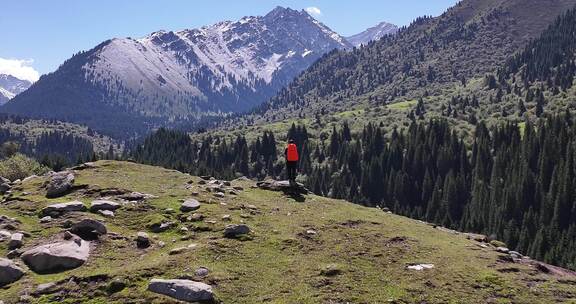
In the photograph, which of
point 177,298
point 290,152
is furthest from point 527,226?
point 177,298

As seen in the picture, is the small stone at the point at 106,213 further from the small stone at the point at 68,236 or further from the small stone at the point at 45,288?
the small stone at the point at 45,288

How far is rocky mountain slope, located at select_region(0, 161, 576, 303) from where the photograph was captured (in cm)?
2406

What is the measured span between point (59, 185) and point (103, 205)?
543 cm

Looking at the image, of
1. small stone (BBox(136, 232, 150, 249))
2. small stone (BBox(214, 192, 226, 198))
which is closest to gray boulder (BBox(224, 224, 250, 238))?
small stone (BBox(136, 232, 150, 249))

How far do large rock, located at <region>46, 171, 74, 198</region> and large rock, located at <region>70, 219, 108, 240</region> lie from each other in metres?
7.89

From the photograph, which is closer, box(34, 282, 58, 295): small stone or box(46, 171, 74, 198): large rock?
box(34, 282, 58, 295): small stone

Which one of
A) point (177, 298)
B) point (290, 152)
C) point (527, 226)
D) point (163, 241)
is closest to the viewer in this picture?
point (177, 298)

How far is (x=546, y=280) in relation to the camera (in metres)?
27.6

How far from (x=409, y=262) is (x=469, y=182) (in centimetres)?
16451

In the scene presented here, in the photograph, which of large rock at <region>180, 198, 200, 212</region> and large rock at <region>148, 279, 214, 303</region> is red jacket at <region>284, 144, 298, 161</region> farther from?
large rock at <region>148, 279, 214, 303</region>

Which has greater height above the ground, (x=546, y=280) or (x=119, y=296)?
(x=546, y=280)

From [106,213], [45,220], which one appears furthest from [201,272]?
[45,220]

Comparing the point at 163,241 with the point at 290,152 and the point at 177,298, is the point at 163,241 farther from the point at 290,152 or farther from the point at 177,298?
the point at 290,152

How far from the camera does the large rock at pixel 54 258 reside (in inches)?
1013
